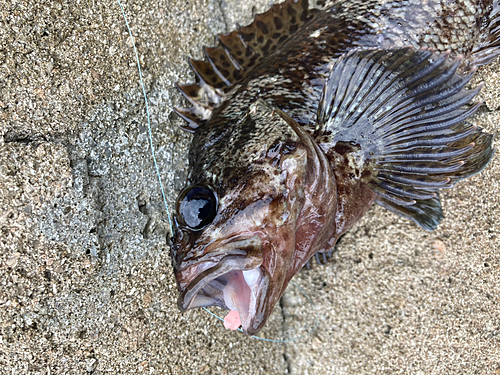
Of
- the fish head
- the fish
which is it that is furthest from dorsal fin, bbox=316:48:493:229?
the fish head

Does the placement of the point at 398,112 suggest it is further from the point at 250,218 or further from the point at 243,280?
the point at 243,280

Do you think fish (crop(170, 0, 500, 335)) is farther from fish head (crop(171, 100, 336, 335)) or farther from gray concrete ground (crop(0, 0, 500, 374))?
gray concrete ground (crop(0, 0, 500, 374))

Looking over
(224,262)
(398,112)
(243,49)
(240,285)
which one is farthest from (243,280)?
(243,49)

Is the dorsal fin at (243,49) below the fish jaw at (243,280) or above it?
above

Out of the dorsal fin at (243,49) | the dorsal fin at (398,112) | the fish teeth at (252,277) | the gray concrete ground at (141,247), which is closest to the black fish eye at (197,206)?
the fish teeth at (252,277)

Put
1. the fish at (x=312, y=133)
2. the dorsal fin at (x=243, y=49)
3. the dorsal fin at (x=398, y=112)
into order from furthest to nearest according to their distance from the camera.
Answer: the dorsal fin at (x=243, y=49), the dorsal fin at (x=398, y=112), the fish at (x=312, y=133)

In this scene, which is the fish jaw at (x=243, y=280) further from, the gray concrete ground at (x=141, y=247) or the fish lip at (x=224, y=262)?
the gray concrete ground at (x=141, y=247)

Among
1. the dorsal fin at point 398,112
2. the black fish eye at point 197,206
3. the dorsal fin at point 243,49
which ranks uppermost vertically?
the dorsal fin at point 243,49
